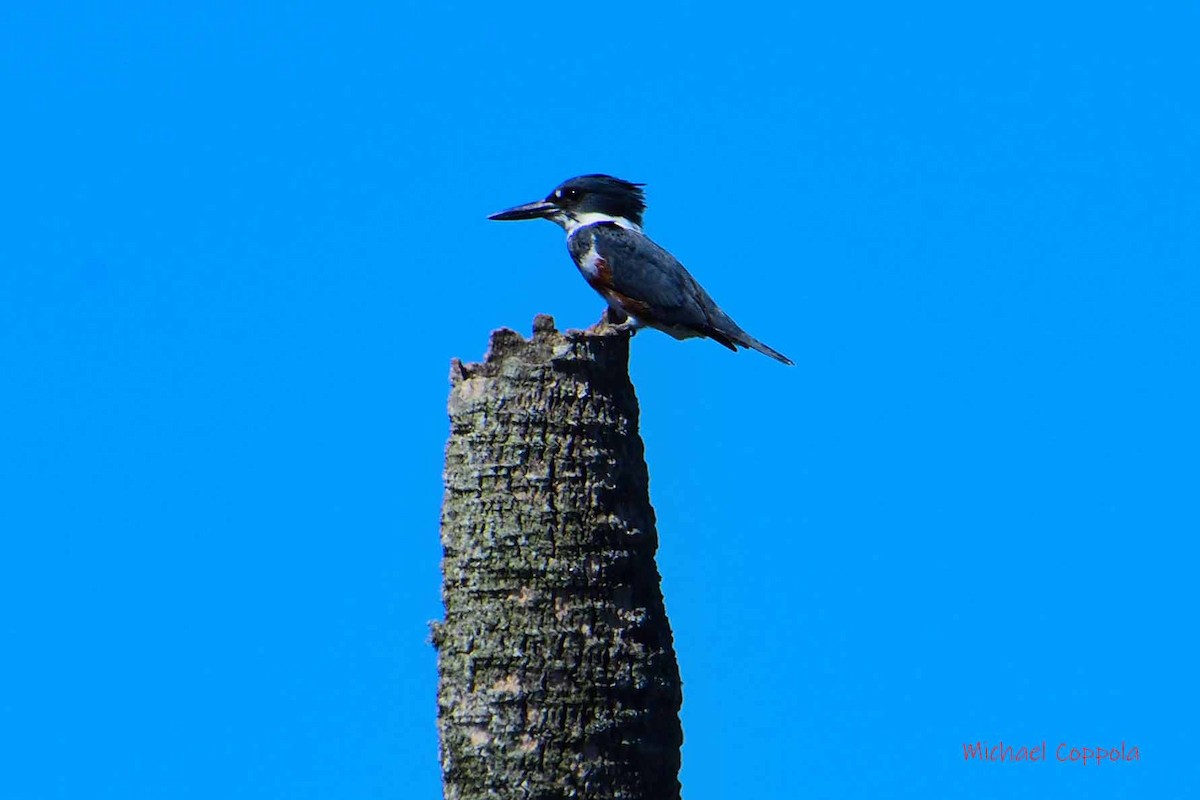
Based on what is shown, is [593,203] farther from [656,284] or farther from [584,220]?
Result: [656,284]

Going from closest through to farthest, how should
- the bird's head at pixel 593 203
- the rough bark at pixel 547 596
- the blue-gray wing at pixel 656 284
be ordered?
the rough bark at pixel 547 596
the blue-gray wing at pixel 656 284
the bird's head at pixel 593 203

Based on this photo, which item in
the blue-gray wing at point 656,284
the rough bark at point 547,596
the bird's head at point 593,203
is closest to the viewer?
the rough bark at point 547,596

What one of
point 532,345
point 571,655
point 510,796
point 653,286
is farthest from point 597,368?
point 653,286

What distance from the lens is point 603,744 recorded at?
697 centimetres

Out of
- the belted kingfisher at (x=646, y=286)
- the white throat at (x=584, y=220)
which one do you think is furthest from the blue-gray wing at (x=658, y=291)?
the white throat at (x=584, y=220)

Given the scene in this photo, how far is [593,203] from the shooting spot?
40.3 ft

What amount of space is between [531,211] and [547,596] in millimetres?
6041

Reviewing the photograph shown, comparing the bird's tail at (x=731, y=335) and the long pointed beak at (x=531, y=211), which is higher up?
the long pointed beak at (x=531, y=211)

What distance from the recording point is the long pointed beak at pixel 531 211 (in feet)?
40.9

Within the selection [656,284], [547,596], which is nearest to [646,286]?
[656,284]

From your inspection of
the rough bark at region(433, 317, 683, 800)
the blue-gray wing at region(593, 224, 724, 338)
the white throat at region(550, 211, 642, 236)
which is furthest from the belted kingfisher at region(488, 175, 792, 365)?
the rough bark at region(433, 317, 683, 800)

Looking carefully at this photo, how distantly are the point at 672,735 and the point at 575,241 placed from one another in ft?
16.5

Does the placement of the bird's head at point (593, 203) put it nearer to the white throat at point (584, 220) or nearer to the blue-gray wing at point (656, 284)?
the white throat at point (584, 220)

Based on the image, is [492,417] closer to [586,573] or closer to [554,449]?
[554,449]
